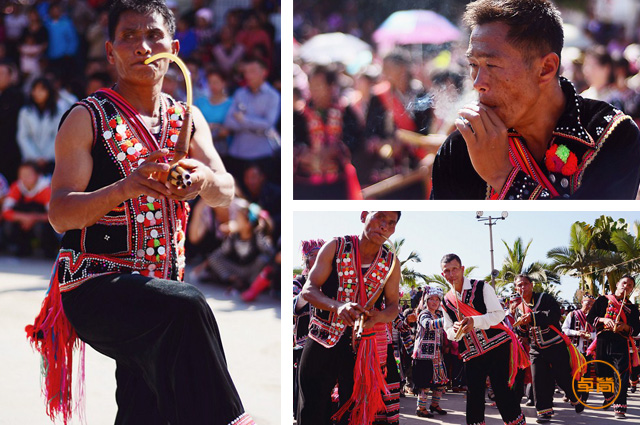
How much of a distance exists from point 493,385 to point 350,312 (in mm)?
650

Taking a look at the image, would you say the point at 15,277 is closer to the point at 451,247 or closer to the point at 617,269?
the point at 451,247

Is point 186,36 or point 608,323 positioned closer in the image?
point 608,323

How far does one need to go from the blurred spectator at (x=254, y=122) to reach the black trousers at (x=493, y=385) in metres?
3.34

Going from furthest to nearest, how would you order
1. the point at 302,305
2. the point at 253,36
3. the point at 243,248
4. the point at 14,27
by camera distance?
1. the point at 14,27
2. the point at 253,36
3. the point at 243,248
4. the point at 302,305

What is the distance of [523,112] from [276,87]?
12.4ft

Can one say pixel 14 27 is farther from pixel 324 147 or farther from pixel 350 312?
pixel 350 312

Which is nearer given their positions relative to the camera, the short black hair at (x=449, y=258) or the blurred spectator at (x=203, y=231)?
the short black hair at (x=449, y=258)

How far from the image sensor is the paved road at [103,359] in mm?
3475

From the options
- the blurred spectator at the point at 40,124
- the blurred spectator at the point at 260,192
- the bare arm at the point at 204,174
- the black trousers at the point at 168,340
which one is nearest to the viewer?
the black trousers at the point at 168,340

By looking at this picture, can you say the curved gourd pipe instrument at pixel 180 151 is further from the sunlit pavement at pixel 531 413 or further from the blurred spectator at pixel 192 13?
the blurred spectator at pixel 192 13

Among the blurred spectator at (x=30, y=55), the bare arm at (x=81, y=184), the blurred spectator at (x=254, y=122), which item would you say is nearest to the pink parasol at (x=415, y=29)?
the bare arm at (x=81, y=184)

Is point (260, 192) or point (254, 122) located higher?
point (254, 122)

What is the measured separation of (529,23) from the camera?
98.3 inches

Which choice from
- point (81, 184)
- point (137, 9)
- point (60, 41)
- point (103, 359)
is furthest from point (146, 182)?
point (60, 41)
